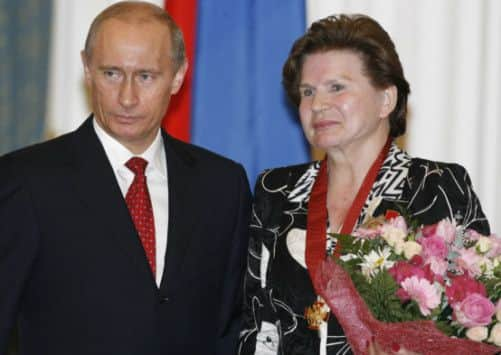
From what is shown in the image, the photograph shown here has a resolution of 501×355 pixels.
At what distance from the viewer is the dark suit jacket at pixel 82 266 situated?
8.81 feet

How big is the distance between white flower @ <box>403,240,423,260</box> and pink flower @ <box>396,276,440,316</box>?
4.0 inches

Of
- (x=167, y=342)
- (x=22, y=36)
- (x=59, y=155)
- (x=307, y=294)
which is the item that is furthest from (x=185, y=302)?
(x=22, y=36)

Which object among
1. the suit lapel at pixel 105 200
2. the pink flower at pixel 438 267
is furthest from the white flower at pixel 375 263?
the suit lapel at pixel 105 200

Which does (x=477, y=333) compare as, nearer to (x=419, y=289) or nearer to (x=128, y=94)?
(x=419, y=289)

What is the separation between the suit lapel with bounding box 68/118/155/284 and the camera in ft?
9.06

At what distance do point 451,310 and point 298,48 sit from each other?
1.22m

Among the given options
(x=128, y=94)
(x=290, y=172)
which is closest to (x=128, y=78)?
(x=128, y=94)

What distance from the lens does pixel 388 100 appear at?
303 cm

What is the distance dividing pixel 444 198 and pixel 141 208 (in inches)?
40.0

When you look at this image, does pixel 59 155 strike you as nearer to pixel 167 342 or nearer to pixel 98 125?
pixel 98 125

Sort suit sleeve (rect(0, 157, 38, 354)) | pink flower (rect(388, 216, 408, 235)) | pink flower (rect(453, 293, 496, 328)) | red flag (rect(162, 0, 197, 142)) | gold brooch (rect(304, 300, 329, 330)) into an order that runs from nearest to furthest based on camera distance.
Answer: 1. pink flower (rect(453, 293, 496, 328))
2. pink flower (rect(388, 216, 408, 235))
3. suit sleeve (rect(0, 157, 38, 354))
4. gold brooch (rect(304, 300, 329, 330))
5. red flag (rect(162, 0, 197, 142))

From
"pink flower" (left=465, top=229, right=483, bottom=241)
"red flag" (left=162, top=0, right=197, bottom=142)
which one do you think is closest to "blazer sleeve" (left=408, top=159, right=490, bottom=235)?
"pink flower" (left=465, top=229, right=483, bottom=241)

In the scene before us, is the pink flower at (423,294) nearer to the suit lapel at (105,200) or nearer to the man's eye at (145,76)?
the suit lapel at (105,200)

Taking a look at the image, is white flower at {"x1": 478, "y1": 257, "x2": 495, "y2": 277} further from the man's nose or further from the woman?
the man's nose
